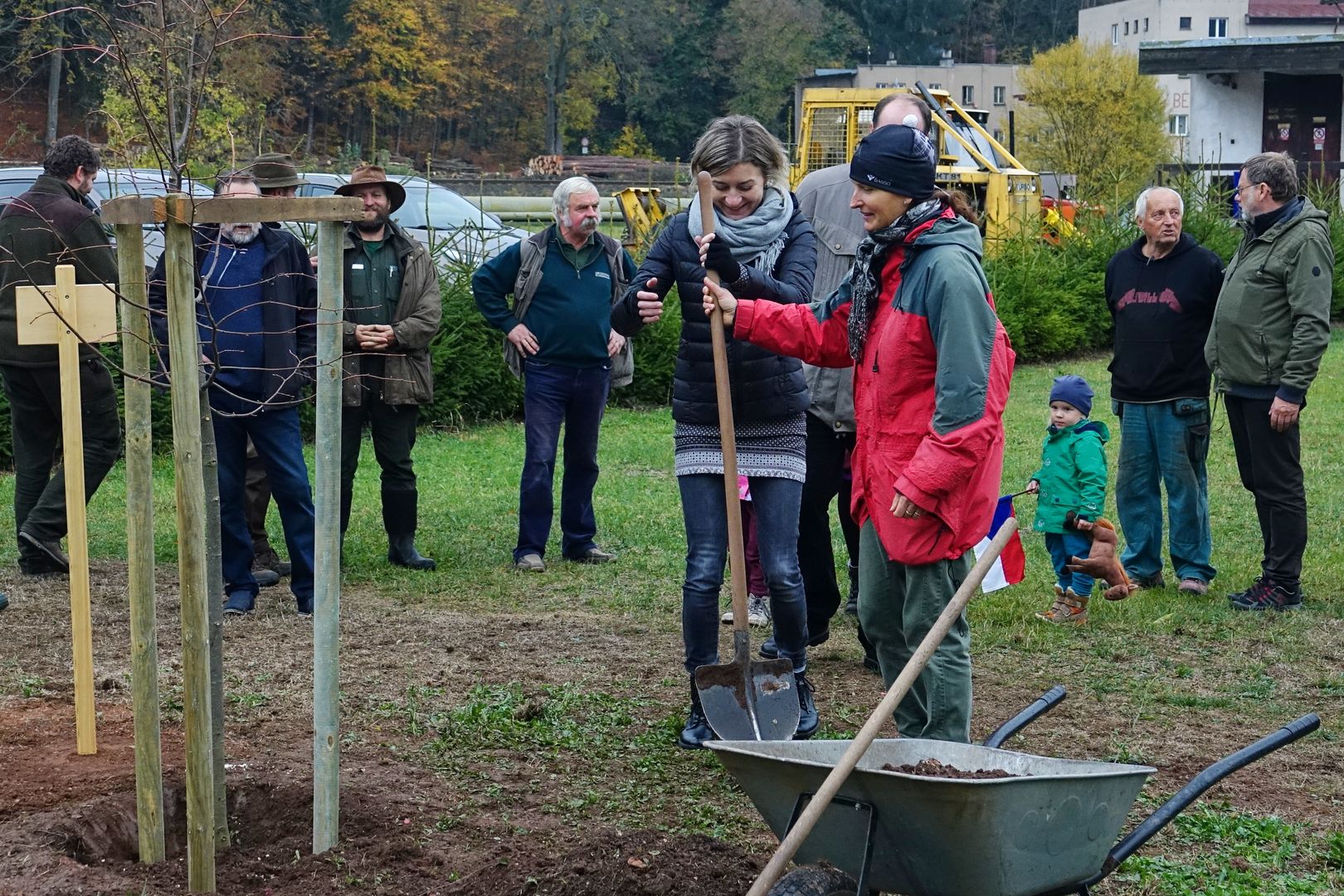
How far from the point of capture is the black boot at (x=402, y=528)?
24.5 ft

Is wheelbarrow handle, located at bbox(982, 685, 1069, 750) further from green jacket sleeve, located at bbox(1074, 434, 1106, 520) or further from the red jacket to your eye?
green jacket sleeve, located at bbox(1074, 434, 1106, 520)

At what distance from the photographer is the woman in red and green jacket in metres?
3.63

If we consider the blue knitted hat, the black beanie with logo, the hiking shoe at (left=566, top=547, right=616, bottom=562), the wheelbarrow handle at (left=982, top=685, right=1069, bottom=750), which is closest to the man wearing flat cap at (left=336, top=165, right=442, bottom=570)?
the hiking shoe at (left=566, top=547, right=616, bottom=562)

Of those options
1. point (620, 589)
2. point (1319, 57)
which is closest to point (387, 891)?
point (620, 589)

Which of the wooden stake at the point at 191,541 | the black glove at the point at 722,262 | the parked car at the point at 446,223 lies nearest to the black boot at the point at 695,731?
the black glove at the point at 722,262

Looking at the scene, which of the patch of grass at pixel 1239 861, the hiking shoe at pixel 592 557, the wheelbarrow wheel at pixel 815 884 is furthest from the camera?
the hiking shoe at pixel 592 557

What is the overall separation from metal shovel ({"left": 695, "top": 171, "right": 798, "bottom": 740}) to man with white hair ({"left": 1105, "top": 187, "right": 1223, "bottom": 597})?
3188 millimetres

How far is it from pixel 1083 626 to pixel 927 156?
3238mm

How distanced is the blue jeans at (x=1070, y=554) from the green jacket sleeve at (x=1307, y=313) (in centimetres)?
112

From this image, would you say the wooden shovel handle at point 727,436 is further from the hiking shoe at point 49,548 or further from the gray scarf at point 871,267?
the hiking shoe at point 49,548

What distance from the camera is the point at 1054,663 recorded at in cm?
586

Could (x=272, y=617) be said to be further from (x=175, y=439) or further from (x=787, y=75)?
(x=787, y=75)

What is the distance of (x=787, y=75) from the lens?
74688mm

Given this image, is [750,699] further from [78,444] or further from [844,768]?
[78,444]
